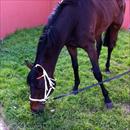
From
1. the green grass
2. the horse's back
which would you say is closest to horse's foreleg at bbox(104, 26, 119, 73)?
the horse's back

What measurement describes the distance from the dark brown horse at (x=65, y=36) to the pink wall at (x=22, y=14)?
2.55 m

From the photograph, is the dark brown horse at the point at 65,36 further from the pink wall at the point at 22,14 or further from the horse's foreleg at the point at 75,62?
the pink wall at the point at 22,14

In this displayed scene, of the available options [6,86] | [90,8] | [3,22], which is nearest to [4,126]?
[6,86]

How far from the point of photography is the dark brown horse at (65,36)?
3.17 meters

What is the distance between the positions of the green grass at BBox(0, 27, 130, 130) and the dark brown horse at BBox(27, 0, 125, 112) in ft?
0.62

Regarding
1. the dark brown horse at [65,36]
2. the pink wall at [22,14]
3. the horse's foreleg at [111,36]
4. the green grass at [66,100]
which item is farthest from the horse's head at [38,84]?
the pink wall at [22,14]

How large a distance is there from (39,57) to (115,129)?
1.11 meters

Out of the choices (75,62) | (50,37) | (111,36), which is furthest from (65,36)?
(111,36)

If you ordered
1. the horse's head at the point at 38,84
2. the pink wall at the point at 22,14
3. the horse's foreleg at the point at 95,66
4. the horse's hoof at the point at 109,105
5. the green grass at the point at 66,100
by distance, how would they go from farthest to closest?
the pink wall at the point at 22,14, the horse's hoof at the point at 109,105, the horse's foreleg at the point at 95,66, the green grass at the point at 66,100, the horse's head at the point at 38,84

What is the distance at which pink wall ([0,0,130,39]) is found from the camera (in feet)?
20.0

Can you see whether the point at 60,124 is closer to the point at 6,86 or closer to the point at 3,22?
the point at 6,86

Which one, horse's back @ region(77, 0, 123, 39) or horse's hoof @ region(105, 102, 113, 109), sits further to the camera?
horse's hoof @ region(105, 102, 113, 109)

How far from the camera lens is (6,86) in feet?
13.9

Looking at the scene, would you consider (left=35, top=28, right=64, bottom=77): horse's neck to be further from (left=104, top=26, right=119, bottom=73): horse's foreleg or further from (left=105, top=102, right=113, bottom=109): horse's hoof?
(left=104, top=26, right=119, bottom=73): horse's foreleg
